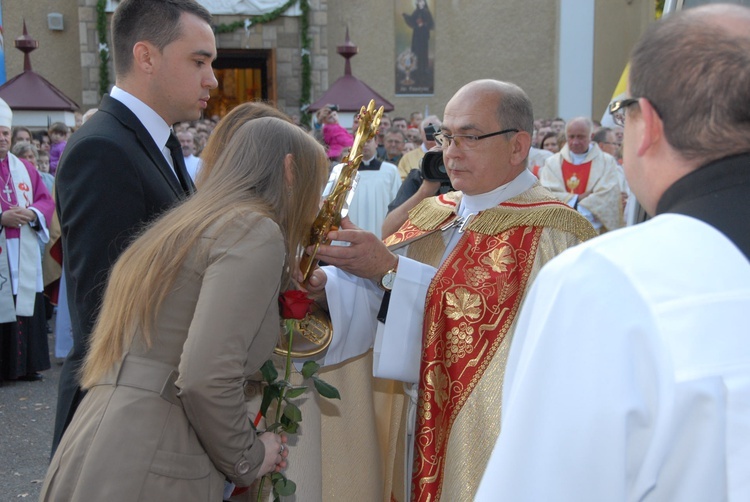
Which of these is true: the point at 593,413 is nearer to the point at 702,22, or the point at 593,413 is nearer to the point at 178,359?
the point at 702,22

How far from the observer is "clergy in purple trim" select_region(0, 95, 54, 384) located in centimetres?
656

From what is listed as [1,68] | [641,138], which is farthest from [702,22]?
[1,68]

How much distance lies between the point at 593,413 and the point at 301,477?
1.90m

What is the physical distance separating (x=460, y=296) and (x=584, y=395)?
1.76 m

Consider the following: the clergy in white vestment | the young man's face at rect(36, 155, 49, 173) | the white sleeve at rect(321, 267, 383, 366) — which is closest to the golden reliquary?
the white sleeve at rect(321, 267, 383, 366)

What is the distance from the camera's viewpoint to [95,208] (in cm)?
220

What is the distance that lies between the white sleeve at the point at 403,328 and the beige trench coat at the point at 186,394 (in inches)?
34.2

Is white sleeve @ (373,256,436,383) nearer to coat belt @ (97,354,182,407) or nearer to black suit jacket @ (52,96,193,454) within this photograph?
black suit jacket @ (52,96,193,454)

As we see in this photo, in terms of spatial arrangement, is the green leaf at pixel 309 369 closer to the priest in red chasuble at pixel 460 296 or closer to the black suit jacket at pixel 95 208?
the priest in red chasuble at pixel 460 296

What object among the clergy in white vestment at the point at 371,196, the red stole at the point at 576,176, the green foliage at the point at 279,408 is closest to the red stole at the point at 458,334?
the green foliage at the point at 279,408

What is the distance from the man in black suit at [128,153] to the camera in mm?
2205

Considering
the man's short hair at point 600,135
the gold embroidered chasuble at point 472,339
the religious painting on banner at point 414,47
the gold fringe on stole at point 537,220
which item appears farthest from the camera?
the religious painting on banner at point 414,47

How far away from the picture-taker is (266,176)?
2.12 m

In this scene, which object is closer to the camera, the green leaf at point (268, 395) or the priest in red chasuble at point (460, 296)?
the green leaf at point (268, 395)
